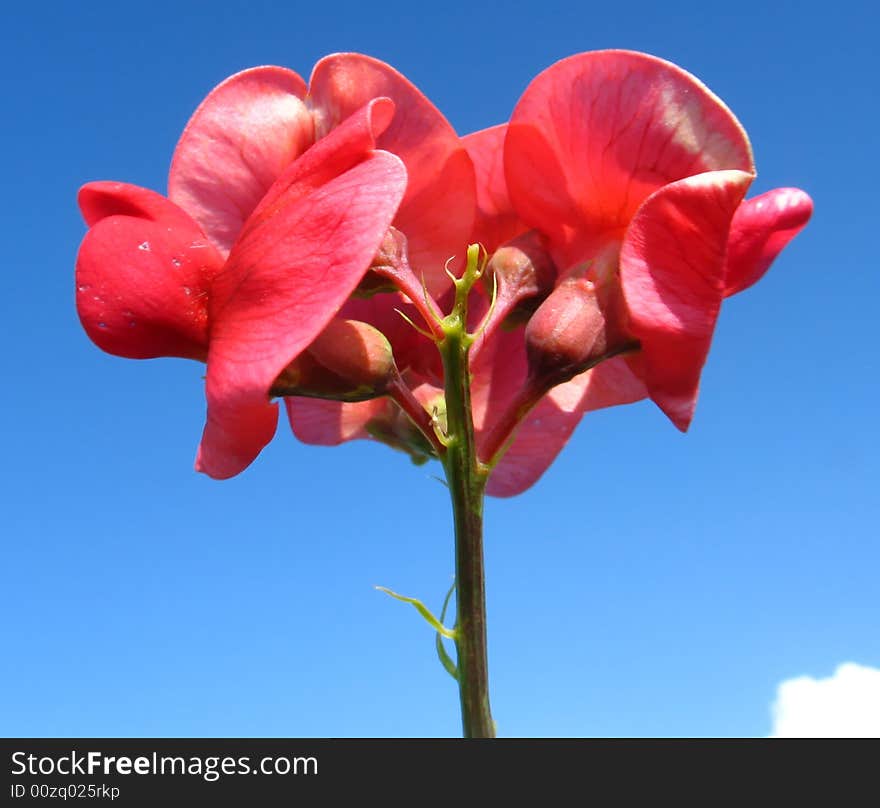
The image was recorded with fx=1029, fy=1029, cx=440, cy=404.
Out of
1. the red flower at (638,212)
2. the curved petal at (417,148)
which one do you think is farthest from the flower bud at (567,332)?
the curved petal at (417,148)

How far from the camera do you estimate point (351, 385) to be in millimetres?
1428

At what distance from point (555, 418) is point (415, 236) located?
476 mm

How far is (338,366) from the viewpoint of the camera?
1.42 meters

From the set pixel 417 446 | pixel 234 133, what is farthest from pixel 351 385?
pixel 234 133

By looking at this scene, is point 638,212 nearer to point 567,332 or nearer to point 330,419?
point 567,332

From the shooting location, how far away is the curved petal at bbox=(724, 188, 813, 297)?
1.48 meters

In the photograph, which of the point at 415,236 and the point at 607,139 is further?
the point at 415,236

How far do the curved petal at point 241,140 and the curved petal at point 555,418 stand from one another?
618mm

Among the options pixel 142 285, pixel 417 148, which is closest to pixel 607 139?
pixel 417 148

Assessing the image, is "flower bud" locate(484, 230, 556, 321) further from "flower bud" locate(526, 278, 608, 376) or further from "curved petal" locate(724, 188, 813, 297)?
"curved petal" locate(724, 188, 813, 297)

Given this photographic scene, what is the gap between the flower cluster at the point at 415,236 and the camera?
1301 millimetres

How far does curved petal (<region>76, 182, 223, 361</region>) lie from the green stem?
356 millimetres

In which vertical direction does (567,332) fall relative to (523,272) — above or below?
below
